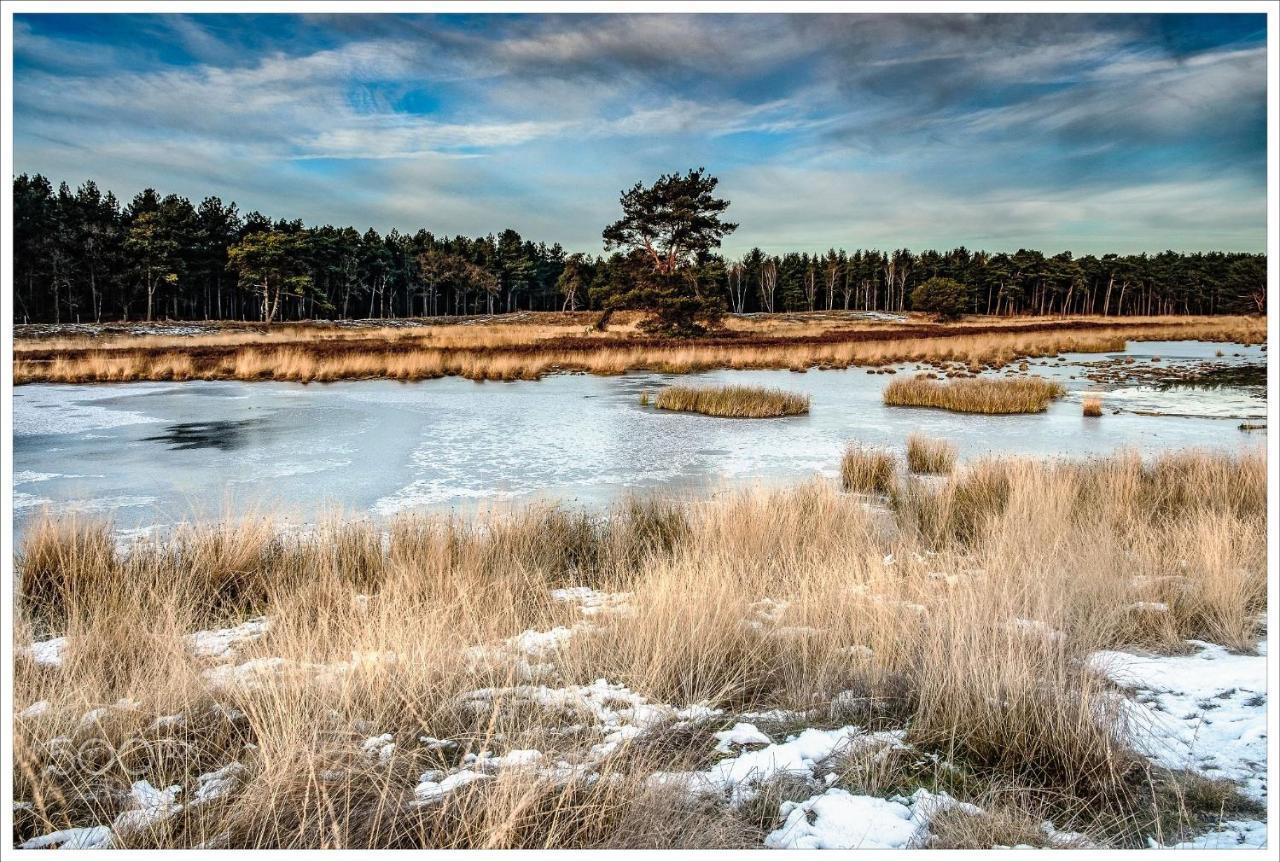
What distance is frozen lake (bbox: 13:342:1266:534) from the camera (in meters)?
7.72

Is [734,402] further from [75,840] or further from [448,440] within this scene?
[75,840]

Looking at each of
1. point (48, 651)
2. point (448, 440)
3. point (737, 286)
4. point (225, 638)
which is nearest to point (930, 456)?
point (448, 440)

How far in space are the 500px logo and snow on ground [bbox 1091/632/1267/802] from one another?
3534mm

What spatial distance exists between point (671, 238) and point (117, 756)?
33734 millimetres

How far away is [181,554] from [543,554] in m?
2.54

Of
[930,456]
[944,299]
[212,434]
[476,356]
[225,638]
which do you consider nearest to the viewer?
[225,638]

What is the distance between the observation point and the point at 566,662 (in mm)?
3406

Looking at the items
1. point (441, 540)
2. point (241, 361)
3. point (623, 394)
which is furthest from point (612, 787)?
point (241, 361)

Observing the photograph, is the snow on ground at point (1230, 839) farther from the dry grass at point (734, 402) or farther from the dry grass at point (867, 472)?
the dry grass at point (734, 402)

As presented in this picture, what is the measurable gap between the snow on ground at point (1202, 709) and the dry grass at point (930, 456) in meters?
5.32

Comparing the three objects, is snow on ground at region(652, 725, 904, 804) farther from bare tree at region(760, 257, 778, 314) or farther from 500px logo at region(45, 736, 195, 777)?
bare tree at region(760, 257, 778, 314)

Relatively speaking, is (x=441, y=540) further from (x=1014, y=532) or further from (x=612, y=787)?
(x=1014, y=532)

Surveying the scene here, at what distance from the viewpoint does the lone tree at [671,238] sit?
111ft

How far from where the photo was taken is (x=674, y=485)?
27.0ft
